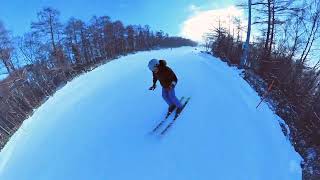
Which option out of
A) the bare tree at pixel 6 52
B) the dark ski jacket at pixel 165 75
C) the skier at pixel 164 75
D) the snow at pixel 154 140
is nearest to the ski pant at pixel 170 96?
the skier at pixel 164 75

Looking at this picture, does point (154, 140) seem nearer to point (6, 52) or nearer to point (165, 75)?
point (165, 75)

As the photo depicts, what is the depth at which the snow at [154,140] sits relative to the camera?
9219 mm

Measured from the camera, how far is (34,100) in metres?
21.9

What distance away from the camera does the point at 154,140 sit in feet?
34.1

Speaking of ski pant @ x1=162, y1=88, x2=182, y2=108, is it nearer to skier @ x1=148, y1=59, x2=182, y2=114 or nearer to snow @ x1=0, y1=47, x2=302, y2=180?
skier @ x1=148, y1=59, x2=182, y2=114

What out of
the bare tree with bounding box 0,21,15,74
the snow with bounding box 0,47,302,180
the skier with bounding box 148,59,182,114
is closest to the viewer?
the snow with bounding box 0,47,302,180

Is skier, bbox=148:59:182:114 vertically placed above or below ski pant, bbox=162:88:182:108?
above

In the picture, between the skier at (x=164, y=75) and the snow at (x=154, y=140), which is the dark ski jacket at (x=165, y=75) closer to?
the skier at (x=164, y=75)

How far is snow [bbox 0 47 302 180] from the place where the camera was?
9.22m

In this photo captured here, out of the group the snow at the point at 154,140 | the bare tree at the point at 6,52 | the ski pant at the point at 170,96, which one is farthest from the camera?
the bare tree at the point at 6,52

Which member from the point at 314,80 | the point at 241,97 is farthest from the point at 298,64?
the point at 241,97

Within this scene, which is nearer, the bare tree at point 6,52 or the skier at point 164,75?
the skier at point 164,75

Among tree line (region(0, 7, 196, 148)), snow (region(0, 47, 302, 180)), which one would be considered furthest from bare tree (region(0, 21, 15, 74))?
snow (region(0, 47, 302, 180))

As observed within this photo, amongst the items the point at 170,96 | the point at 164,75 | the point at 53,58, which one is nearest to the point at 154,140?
the point at 170,96
